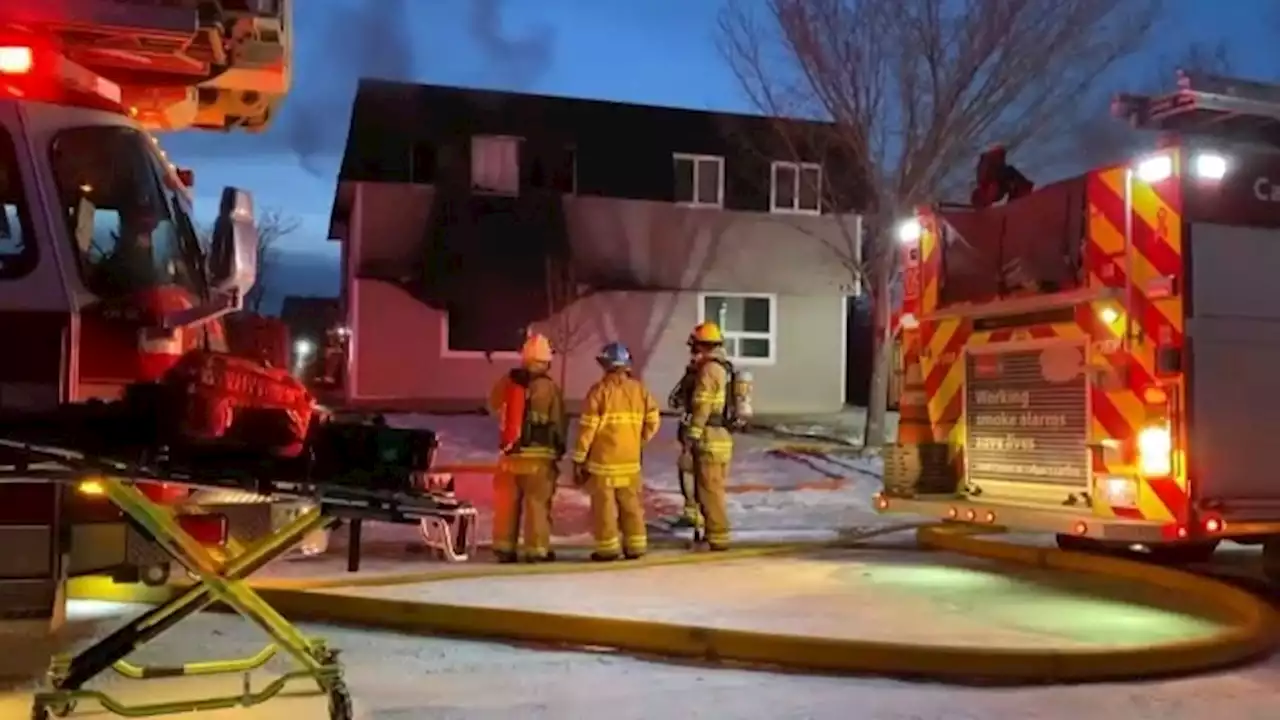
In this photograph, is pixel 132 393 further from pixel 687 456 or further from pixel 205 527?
pixel 687 456

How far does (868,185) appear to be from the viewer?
64.0 ft

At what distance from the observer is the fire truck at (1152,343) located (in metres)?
7.21

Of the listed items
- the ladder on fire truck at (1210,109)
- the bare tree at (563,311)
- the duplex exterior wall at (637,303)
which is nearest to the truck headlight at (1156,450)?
the ladder on fire truck at (1210,109)

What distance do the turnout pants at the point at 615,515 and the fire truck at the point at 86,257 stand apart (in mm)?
3598

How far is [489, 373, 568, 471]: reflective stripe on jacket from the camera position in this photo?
31.2 ft

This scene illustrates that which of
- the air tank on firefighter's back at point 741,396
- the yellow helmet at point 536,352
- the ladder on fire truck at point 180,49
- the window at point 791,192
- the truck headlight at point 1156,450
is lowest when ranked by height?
the truck headlight at point 1156,450

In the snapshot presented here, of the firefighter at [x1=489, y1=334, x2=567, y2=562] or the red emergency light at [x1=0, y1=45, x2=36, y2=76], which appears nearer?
the red emergency light at [x1=0, y1=45, x2=36, y2=76]

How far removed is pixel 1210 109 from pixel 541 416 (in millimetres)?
4640

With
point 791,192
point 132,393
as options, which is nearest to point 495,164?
point 791,192

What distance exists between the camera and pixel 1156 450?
727 cm

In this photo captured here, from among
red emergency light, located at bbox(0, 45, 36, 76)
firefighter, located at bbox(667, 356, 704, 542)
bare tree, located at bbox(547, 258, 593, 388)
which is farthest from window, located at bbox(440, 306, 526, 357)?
red emergency light, located at bbox(0, 45, 36, 76)

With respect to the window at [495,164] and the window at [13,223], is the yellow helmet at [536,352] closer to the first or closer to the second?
the window at [13,223]

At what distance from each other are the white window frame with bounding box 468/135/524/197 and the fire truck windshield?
1914 cm

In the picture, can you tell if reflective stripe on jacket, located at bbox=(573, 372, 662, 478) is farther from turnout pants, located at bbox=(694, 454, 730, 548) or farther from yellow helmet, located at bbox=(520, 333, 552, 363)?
turnout pants, located at bbox=(694, 454, 730, 548)
